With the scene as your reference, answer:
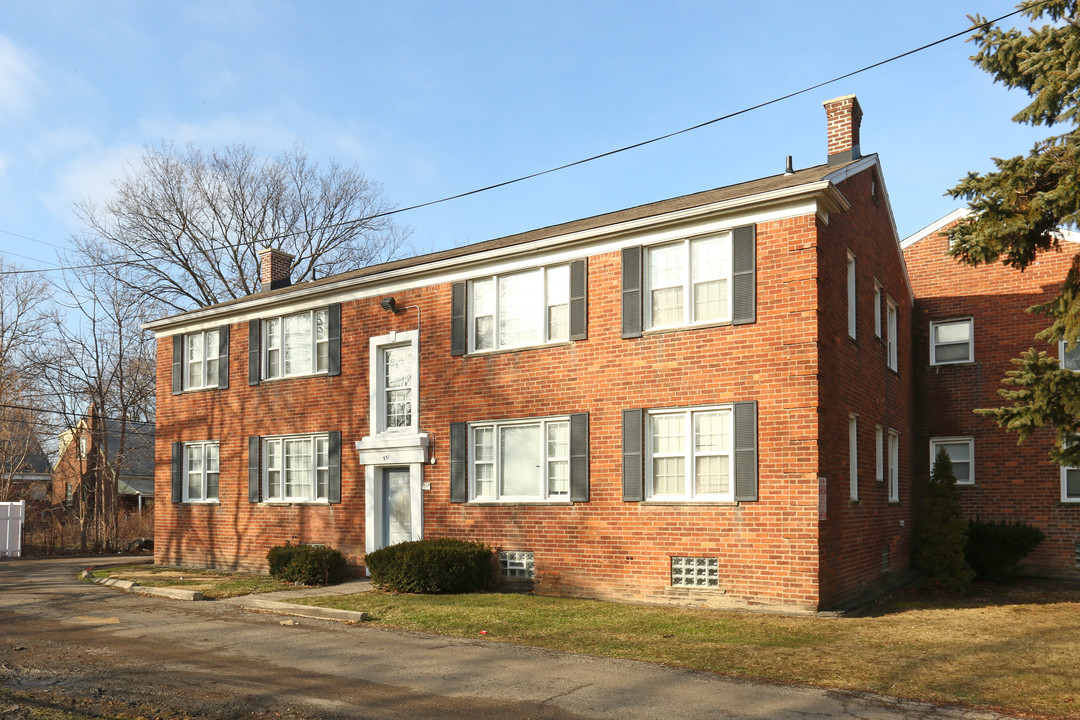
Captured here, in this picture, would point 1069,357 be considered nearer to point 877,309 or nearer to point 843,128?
point 877,309

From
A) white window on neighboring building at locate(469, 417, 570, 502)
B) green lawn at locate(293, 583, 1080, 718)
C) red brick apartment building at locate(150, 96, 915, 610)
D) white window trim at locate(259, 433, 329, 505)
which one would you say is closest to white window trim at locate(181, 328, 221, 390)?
red brick apartment building at locate(150, 96, 915, 610)

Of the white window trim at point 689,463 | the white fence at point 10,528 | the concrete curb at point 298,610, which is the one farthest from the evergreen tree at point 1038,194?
the white fence at point 10,528

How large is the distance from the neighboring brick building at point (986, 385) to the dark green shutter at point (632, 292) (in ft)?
31.9

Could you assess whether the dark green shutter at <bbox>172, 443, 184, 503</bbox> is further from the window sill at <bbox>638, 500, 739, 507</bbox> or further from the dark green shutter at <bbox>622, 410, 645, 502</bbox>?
the window sill at <bbox>638, 500, 739, 507</bbox>

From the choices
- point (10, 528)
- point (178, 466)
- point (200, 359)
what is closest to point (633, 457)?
point (200, 359)

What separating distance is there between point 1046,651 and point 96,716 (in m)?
10.1

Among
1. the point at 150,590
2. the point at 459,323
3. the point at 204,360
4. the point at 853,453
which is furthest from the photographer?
the point at 204,360

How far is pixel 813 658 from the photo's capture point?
990cm

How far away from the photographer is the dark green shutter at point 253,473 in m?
20.7

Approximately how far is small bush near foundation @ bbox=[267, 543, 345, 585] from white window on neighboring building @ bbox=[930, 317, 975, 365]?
47.1ft

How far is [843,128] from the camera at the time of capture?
17.4 metres

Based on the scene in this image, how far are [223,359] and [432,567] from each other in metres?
9.60

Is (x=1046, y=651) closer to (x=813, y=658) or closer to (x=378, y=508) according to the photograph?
(x=813, y=658)

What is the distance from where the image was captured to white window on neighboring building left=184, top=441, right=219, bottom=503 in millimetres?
22141
